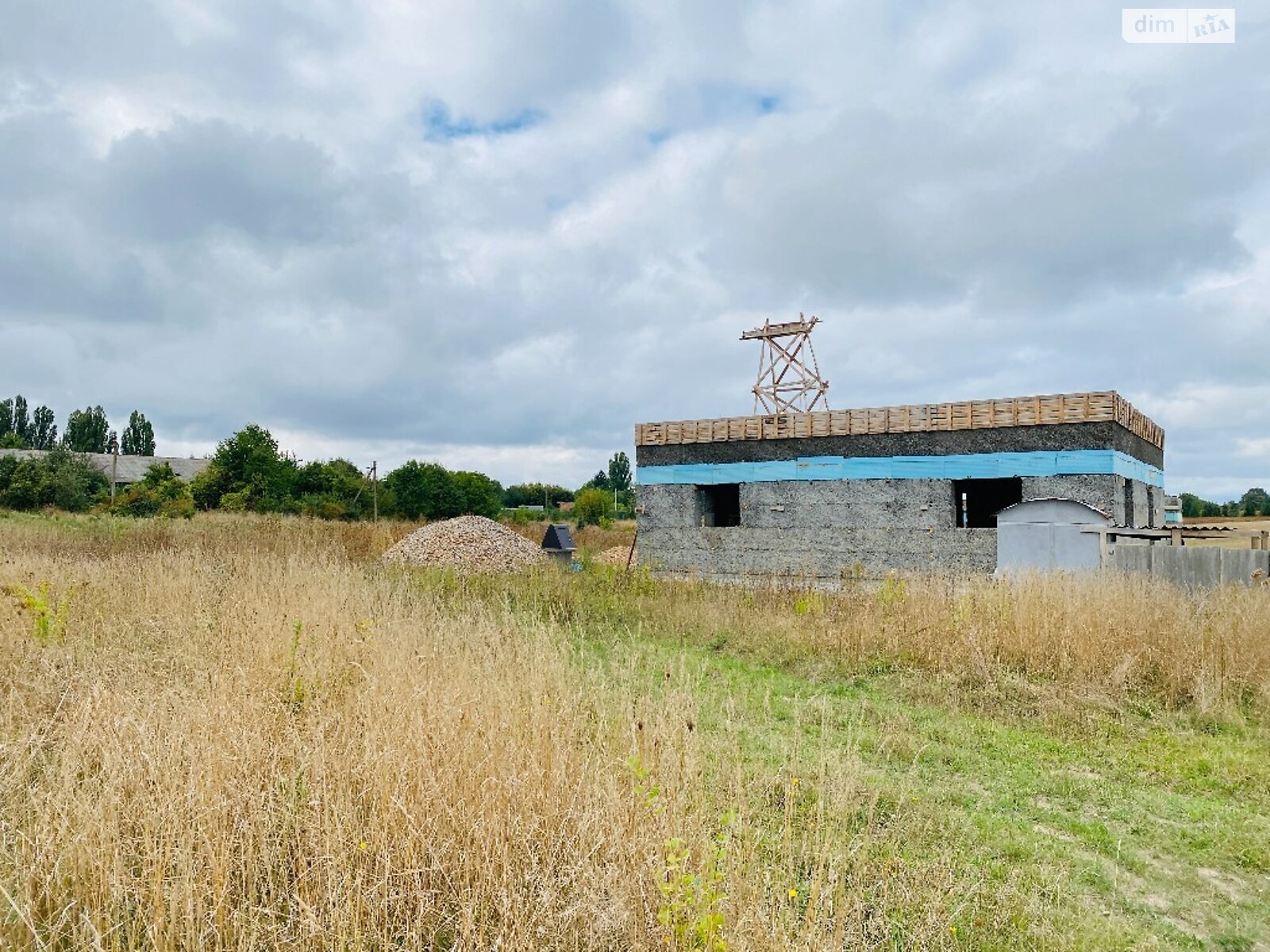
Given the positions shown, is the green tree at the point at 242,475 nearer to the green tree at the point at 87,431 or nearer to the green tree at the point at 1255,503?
the green tree at the point at 87,431

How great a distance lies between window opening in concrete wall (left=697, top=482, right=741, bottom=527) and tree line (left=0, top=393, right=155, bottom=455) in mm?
58129

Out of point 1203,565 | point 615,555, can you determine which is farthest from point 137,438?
point 1203,565

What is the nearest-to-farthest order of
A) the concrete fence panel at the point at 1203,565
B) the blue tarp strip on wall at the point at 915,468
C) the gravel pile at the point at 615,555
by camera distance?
the concrete fence panel at the point at 1203,565, the blue tarp strip on wall at the point at 915,468, the gravel pile at the point at 615,555

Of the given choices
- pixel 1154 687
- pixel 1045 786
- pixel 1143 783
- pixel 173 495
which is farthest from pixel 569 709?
pixel 173 495

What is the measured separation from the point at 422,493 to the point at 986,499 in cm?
2689

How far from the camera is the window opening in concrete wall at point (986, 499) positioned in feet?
54.1

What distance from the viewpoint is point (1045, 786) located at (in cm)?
470

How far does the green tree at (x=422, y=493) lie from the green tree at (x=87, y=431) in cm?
3530

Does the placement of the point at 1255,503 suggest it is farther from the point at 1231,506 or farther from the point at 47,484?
the point at 47,484

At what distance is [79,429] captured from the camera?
187 feet

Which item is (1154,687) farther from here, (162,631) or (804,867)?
(162,631)

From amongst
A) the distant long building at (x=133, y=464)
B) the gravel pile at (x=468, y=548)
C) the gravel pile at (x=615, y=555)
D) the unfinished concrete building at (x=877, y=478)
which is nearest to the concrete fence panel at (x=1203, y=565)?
the unfinished concrete building at (x=877, y=478)

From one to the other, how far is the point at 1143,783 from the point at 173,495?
37786 millimetres

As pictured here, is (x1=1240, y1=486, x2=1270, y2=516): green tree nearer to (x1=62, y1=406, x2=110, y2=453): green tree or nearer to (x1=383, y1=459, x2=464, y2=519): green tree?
(x1=383, y1=459, x2=464, y2=519): green tree
